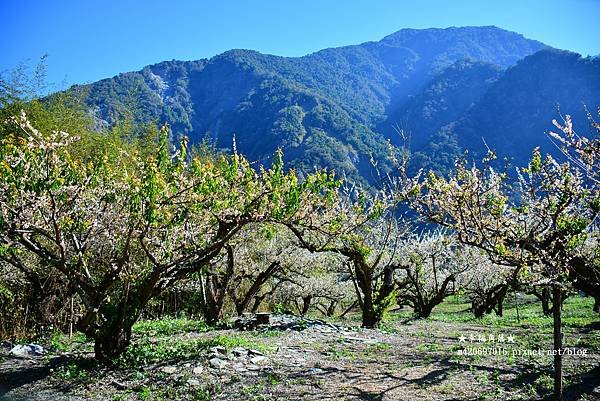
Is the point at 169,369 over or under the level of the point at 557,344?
under

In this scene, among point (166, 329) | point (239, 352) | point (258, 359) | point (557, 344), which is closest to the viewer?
point (557, 344)

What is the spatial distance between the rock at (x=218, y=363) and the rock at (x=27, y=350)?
4383 millimetres

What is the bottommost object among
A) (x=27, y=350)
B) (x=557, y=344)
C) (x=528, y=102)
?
(x=27, y=350)

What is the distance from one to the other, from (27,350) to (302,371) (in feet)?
20.4

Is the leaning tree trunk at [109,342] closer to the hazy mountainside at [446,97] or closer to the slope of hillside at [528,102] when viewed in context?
the slope of hillside at [528,102]

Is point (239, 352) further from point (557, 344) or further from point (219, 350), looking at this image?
point (557, 344)

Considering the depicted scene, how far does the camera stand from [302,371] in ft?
27.9

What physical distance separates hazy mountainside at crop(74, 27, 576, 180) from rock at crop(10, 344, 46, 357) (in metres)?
66.0

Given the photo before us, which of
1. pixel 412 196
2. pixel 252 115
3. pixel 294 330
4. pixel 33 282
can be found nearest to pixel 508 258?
pixel 412 196

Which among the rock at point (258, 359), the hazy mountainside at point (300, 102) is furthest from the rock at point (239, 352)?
the hazy mountainside at point (300, 102)

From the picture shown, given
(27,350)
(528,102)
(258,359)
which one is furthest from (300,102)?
(258,359)

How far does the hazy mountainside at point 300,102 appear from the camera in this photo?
3782 inches

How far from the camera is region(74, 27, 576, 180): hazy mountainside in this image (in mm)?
96062

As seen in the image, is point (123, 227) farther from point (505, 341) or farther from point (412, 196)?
point (505, 341)
